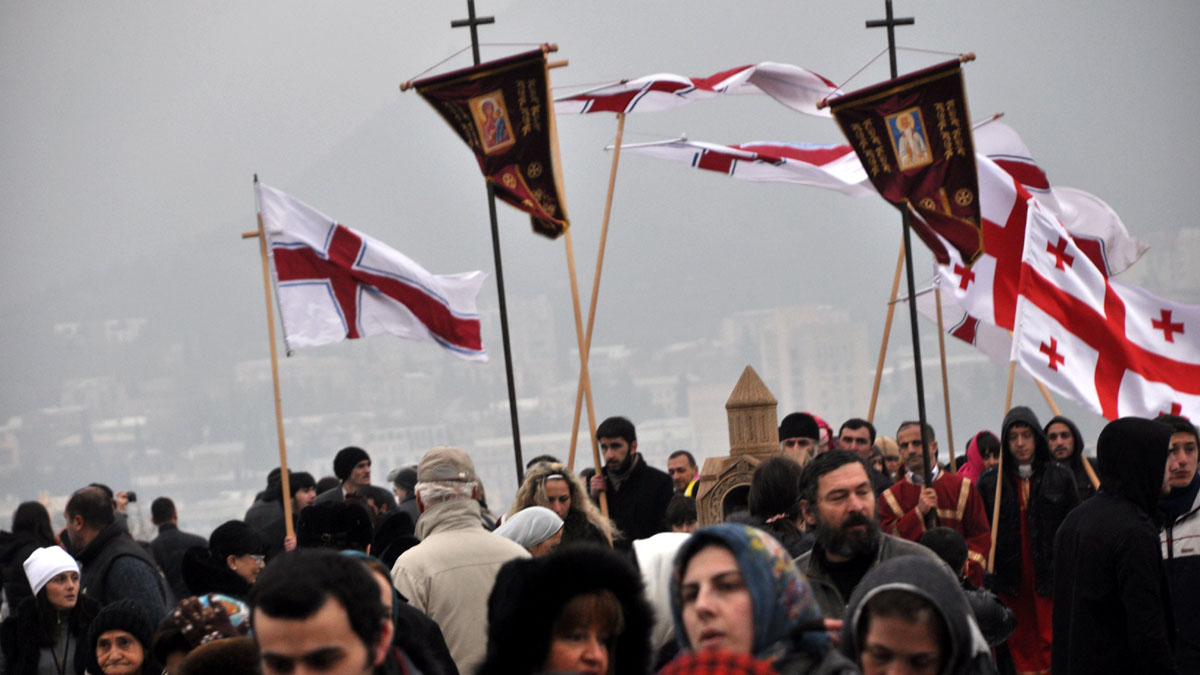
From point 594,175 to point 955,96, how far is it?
6834cm

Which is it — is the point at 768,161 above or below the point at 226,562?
above

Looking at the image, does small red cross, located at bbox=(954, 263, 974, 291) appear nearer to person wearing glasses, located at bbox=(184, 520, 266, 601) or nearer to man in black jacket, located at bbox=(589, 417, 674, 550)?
man in black jacket, located at bbox=(589, 417, 674, 550)

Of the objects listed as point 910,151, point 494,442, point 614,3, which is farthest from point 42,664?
point 614,3

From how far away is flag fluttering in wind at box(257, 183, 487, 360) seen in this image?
11.4m

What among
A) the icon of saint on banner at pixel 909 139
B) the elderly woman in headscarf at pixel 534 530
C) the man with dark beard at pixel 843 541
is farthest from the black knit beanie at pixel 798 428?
the man with dark beard at pixel 843 541

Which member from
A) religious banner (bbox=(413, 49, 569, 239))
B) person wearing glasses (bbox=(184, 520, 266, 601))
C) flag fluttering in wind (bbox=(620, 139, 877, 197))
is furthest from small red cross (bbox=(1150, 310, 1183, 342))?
person wearing glasses (bbox=(184, 520, 266, 601))

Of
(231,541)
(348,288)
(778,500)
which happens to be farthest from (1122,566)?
(348,288)

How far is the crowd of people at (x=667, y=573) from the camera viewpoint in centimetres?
329

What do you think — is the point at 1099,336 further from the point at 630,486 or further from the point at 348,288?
the point at 348,288

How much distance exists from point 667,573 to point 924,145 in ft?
19.7

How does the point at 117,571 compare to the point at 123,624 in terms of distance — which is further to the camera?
the point at 117,571

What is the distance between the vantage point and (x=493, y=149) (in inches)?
420

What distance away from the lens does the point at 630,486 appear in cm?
932

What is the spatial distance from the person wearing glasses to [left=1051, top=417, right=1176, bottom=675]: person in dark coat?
11.6 feet
